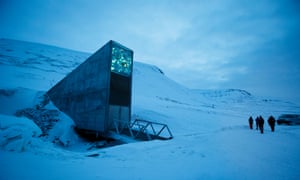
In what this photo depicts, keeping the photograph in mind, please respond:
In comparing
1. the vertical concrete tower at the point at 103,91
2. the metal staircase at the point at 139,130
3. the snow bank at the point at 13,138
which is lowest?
the metal staircase at the point at 139,130

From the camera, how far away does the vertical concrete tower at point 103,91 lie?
10.7 meters

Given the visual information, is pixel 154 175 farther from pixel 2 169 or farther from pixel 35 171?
pixel 2 169

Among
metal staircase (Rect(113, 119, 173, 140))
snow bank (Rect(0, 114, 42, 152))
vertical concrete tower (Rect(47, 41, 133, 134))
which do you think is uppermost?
vertical concrete tower (Rect(47, 41, 133, 134))

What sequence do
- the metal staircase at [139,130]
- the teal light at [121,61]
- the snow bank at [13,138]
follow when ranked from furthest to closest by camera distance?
the teal light at [121,61] < the metal staircase at [139,130] < the snow bank at [13,138]

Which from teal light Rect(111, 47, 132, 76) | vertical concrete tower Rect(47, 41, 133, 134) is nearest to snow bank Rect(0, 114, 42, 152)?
vertical concrete tower Rect(47, 41, 133, 134)

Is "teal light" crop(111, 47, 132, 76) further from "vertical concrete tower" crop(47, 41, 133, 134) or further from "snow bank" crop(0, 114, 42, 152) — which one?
"snow bank" crop(0, 114, 42, 152)

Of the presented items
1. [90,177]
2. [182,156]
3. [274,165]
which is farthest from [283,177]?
[90,177]

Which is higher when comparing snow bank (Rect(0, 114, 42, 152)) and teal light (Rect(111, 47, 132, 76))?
teal light (Rect(111, 47, 132, 76))

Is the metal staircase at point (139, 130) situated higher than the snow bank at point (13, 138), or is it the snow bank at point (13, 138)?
the snow bank at point (13, 138)

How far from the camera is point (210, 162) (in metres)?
4.07

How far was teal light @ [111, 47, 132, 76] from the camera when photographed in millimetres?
11203

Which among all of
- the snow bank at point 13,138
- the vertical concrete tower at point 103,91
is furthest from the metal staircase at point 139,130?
the snow bank at point 13,138

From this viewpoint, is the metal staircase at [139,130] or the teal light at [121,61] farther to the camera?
the teal light at [121,61]

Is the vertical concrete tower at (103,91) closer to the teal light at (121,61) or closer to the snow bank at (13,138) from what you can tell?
the teal light at (121,61)
